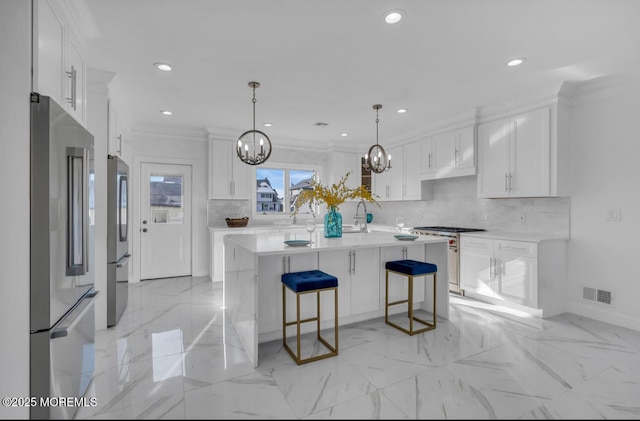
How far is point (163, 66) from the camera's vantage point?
9.84 feet

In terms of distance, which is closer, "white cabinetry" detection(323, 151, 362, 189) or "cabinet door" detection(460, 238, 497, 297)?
"cabinet door" detection(460, 238, 497, 297)

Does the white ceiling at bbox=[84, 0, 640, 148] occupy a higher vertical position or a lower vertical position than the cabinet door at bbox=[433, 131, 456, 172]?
higher

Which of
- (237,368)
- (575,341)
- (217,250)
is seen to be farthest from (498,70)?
(217,250)

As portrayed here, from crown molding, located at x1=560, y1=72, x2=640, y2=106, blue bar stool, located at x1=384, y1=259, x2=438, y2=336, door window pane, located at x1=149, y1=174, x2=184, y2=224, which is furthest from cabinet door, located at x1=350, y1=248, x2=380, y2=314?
door window pane, located at x1=149, y1=174, x2=184, y2=224

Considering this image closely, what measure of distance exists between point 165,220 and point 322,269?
11.6ft

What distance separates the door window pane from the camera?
210 inches

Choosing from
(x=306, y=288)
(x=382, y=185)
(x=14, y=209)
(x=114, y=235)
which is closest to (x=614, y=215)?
(x=306, y=288)

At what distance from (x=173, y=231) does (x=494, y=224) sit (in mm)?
5003

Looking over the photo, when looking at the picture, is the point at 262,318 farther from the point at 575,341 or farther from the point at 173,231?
the point at 173,231

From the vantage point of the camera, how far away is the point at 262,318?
2.83m

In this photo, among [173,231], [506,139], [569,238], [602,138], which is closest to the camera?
[602,138]

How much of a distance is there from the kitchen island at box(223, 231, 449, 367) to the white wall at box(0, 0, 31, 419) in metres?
1.28

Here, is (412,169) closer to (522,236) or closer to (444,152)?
(444,152)

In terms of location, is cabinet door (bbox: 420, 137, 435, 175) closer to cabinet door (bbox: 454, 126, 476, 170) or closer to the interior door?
cabinet door (bbox: 454, 126, 476, 170)
